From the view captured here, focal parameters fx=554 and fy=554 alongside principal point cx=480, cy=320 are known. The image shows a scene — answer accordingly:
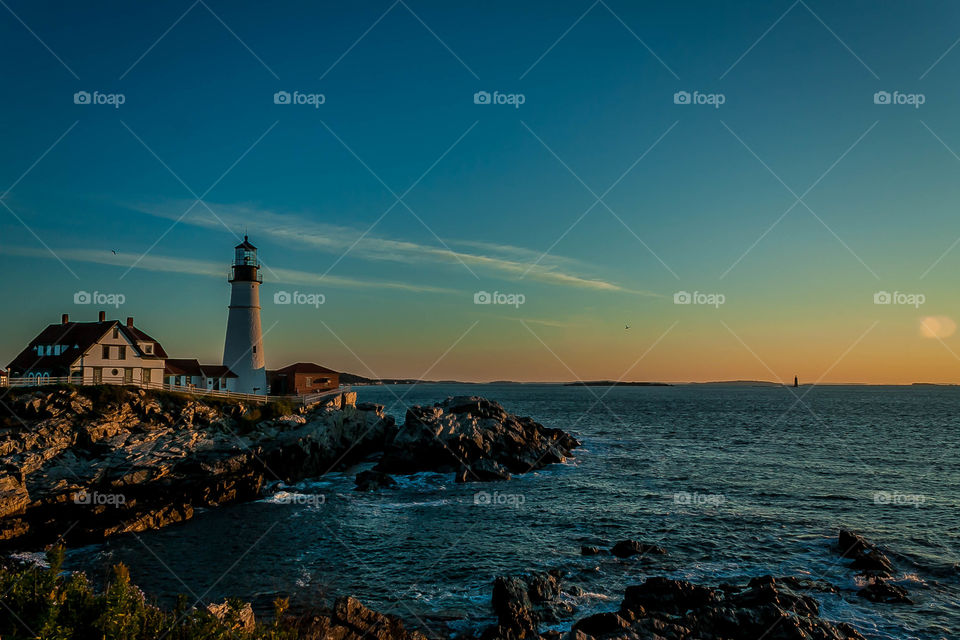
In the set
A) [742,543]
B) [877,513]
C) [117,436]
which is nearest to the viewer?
[742,543]

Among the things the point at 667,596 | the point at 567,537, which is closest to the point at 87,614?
the point at 667,596

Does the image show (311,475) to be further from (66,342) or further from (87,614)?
(87,614)

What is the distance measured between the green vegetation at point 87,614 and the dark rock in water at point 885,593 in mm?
19333

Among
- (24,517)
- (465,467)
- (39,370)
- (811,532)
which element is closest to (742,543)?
(811,532)

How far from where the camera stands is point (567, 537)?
86.9 ft

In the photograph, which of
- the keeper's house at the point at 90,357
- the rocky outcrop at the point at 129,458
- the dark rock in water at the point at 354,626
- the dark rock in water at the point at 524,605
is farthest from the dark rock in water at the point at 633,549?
the keeper's house at the point at 90,357

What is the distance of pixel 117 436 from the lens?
34312 mm

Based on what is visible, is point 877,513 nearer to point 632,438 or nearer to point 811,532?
point 811,532

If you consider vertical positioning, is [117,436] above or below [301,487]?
above

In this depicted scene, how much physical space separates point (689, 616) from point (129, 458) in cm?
3083

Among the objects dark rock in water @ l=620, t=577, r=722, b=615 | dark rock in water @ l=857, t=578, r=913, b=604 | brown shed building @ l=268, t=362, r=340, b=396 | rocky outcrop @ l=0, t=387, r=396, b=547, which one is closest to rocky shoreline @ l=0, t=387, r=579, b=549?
rocky outcrop @ l=0, t=387, r=396, b=547

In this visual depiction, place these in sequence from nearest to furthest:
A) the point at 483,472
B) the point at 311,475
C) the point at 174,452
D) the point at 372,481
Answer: the point at 174,452
the point at 372,481
the point at 483,472
the point at 311,475

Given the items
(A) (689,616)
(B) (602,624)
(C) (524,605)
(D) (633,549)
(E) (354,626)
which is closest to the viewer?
(E) (354,626)

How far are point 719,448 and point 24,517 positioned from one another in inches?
2199
